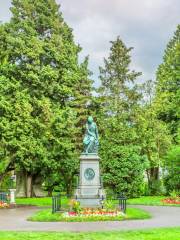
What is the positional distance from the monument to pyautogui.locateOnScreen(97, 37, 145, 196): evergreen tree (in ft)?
36.4

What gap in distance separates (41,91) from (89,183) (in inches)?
587

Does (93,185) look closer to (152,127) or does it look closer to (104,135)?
(104,135)

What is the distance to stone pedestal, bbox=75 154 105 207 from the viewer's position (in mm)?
24625

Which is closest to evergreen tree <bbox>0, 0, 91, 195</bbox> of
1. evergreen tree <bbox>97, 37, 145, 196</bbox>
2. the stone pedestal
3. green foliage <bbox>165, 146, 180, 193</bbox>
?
evergreen tree <bbox>97, 37, 145, 196</bbox>

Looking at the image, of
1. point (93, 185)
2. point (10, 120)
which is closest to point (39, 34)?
point (10, 120)

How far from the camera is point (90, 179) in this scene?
25.5 metres

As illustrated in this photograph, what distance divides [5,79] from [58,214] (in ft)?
59.3

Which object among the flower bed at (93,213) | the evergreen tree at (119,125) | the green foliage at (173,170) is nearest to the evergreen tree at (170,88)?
the evergreen tree at (119,125)

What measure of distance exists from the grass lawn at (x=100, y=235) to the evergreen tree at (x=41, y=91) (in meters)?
20.3

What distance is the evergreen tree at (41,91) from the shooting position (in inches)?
1412

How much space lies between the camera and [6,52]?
3862 cm

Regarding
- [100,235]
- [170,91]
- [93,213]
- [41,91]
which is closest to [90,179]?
[93,213]

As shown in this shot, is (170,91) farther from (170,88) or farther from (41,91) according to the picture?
(41,91)

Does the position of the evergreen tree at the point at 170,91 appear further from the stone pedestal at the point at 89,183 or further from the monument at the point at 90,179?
the stone pedestal at the point at 89,183
